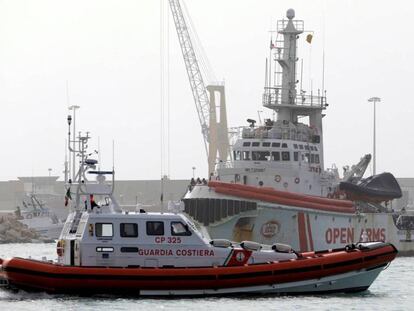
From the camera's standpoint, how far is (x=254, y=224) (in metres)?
63.9

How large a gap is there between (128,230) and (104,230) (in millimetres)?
767

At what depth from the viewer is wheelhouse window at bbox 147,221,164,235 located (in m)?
41.8

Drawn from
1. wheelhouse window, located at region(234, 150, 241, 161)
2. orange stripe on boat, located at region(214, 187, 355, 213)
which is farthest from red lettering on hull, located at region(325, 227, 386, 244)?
wheelhouse window, located at region(234, 150, 241, 161)

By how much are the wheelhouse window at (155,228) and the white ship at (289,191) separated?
21237 mm

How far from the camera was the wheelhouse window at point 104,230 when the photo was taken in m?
41.4

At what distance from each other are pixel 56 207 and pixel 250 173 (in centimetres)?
11089

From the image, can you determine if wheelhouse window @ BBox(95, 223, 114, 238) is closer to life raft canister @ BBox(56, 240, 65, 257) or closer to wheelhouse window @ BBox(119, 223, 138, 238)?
wheelhouse window @ BBox(119, 223, 138, 238)

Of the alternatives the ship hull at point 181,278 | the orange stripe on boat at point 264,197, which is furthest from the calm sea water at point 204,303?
the orange stripe on boat at point 264,197

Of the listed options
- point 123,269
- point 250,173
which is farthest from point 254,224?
point 123,269

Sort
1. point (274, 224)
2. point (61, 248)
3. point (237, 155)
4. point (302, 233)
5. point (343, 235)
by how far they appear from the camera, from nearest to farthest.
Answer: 1. point (61, 248)
2. point (274, 224)
3. point (302, 233)
4. point (343, 235)
5. point (237, 155)

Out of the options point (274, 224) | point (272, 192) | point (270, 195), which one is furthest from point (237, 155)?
point (274, 224)

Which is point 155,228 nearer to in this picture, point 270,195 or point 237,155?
point 270,195

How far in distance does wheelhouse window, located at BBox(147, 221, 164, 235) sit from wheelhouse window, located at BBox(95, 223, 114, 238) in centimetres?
119

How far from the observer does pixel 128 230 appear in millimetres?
41625
